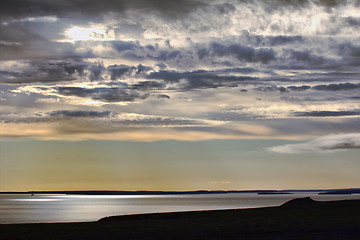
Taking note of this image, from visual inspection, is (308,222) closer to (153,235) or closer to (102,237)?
(153,235)

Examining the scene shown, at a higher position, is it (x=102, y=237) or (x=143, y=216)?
(x=143, y=216)

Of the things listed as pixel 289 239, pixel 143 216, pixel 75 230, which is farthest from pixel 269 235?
pixel 143 216

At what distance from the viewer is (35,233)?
30.8 m

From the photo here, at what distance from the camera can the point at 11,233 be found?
31031 millimetres

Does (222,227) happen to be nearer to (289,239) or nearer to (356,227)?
(289,239)

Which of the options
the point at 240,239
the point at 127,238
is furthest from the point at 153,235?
the point at 240,239

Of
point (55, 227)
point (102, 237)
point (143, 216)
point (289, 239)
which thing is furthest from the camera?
point (143, 216)

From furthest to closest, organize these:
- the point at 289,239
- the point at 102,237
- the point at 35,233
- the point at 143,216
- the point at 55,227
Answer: the point at 143,216 < the point at 55,227 < the point at 35,233 < the point at 102,237 < the point at 289,239

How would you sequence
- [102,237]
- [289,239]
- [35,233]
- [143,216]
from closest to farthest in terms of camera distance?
[289,239] < [102,237] < [35,233] < [143,216]

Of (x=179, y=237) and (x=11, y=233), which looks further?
(x=11, y=233)

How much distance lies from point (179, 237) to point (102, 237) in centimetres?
460

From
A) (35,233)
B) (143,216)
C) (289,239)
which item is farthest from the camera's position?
(143,216)

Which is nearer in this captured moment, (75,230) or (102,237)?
(102,237)

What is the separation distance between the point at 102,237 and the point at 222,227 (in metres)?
8.17
